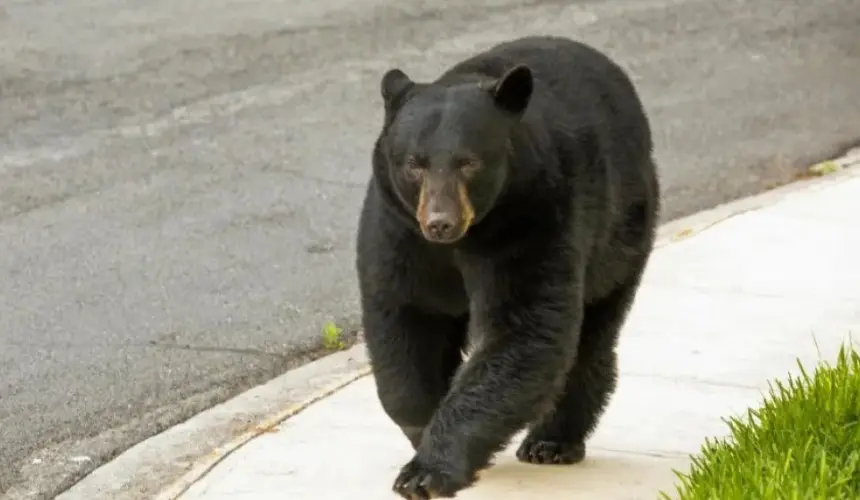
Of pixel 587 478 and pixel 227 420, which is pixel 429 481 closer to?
pixel 587 478

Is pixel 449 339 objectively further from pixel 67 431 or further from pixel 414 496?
pixel 67 431

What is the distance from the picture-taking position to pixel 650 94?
1300 centimetres

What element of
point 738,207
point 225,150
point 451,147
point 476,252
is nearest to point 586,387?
point 476,252

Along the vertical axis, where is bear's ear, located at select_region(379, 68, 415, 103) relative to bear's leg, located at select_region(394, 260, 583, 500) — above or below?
above

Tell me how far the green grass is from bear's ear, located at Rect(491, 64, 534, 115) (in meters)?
1.16

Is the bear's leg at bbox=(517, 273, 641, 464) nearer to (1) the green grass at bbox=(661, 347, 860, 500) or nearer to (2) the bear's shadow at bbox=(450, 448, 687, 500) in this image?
(2) the bear's shadow at bbox=(450, 448, 687, 500)

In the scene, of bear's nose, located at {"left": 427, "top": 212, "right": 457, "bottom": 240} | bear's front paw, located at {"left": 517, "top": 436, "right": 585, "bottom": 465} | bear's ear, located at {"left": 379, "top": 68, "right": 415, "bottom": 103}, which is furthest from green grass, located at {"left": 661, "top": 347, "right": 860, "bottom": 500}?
bear's ear, located at {"left": 379, "top": 68, "right": 415, "bottom": 103}

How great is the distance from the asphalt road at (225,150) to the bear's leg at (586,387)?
5.35 feet

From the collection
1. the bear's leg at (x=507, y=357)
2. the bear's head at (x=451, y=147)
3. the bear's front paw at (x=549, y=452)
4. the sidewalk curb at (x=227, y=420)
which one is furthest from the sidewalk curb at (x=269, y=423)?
the bear's head at (x=451, y=147)

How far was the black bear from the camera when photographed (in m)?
4.49

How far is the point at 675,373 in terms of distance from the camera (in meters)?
6.41

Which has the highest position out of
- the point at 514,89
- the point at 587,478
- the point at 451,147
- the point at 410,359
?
the point at 514,89

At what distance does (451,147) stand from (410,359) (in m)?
0.73

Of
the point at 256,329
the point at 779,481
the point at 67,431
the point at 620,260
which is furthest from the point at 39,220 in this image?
the point at 779,481
